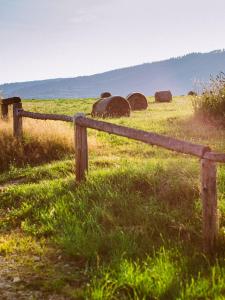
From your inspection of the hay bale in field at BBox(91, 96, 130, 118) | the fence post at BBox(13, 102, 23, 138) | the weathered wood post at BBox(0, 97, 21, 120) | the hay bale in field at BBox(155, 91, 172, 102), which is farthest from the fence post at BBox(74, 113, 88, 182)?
the hay bale in field at BBox(155, 91, 172, 102)

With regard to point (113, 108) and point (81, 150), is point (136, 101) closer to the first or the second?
point (113, 108)

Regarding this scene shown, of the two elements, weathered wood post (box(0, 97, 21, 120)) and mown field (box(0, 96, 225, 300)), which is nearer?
mown field (box(0, 96, 225, 300))

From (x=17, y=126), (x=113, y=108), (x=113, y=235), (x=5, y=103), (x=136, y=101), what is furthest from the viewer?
(x=136, y=101)

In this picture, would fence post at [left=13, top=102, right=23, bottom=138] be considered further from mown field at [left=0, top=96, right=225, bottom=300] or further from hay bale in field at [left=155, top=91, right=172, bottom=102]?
hay bale in field at [left=155, top=91, right=172, bottom=102]

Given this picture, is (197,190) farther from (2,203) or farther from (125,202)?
(2,203)

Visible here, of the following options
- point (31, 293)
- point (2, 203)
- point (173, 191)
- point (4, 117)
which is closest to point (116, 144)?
point (4, 117)

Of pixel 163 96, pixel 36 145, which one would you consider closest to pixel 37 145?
pixel 36 145

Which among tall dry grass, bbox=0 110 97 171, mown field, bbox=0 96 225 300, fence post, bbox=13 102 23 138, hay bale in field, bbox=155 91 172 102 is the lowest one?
mown field, bbox=0 96 225 300

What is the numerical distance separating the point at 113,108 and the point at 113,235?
681 inches

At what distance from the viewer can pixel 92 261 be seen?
5.07 metres

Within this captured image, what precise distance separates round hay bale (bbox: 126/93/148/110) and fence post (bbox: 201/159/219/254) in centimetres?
2364

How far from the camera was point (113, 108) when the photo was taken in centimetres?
2250

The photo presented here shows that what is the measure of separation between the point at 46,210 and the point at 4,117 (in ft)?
28.8

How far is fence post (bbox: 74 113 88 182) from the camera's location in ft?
25.8
